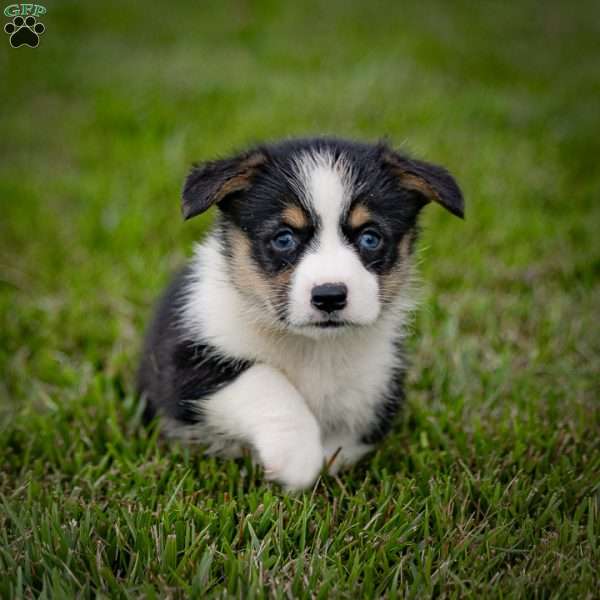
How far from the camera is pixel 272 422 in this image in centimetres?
287

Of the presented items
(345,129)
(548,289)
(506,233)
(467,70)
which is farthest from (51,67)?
(548,289)

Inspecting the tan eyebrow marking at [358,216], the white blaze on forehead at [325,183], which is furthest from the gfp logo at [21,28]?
the tan eyebrow marking at [358,216]

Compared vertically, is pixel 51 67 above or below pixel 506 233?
above

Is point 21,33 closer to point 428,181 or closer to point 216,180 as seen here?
point 216,180

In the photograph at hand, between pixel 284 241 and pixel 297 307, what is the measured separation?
305mm

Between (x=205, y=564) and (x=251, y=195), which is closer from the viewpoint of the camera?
(x=205, y=564)

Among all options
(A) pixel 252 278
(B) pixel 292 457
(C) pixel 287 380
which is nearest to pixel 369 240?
(A) pixel 252 278

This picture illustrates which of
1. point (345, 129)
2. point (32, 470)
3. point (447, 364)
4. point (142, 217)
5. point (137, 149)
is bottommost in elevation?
point (32, 470)

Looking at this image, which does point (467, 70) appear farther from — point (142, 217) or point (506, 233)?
point (142, 217)

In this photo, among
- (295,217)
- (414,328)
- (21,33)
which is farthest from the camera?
(414,328)

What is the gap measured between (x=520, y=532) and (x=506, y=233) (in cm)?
332

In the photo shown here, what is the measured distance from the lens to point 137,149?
675cm

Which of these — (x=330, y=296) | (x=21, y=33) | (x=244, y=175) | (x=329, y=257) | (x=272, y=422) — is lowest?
(x=272, y=422)

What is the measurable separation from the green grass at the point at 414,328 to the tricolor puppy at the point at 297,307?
0.19 m
